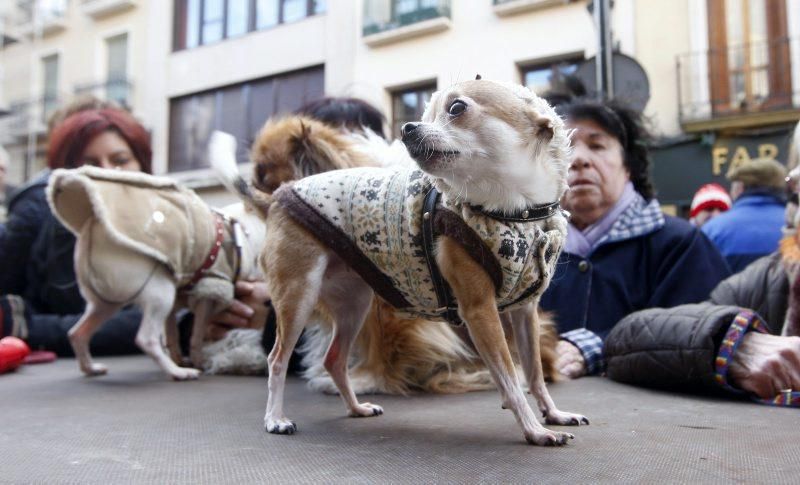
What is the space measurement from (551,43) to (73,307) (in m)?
5.24

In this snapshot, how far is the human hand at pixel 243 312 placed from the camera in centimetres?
238

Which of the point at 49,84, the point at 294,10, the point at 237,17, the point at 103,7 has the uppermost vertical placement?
the point at 103,7

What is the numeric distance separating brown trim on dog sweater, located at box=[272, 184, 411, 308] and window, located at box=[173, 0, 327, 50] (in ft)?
20.9

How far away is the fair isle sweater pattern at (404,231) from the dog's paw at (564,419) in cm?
22

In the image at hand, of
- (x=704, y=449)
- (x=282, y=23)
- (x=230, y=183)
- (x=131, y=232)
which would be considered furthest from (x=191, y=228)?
(x=282, y=23)

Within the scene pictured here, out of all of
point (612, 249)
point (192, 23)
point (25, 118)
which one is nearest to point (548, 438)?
point (612, 249)

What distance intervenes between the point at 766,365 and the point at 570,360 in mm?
527

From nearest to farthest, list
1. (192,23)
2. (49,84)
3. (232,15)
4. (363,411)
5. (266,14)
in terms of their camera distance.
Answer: (363,411) < (266,14) < (232,15) < (192,23) < (49,84)

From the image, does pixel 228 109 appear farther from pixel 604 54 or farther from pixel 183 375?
pixel 183 375

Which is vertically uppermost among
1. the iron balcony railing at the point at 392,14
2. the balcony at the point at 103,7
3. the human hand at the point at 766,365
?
the balcony at the point at 103,7

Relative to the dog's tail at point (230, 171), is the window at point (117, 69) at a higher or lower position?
higher

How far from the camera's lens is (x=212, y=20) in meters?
7.53

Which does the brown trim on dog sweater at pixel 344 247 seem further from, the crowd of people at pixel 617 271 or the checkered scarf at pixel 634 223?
the checkered scarf at pixel 634 223

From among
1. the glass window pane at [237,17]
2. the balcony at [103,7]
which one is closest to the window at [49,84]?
the balcony at [103,7]
